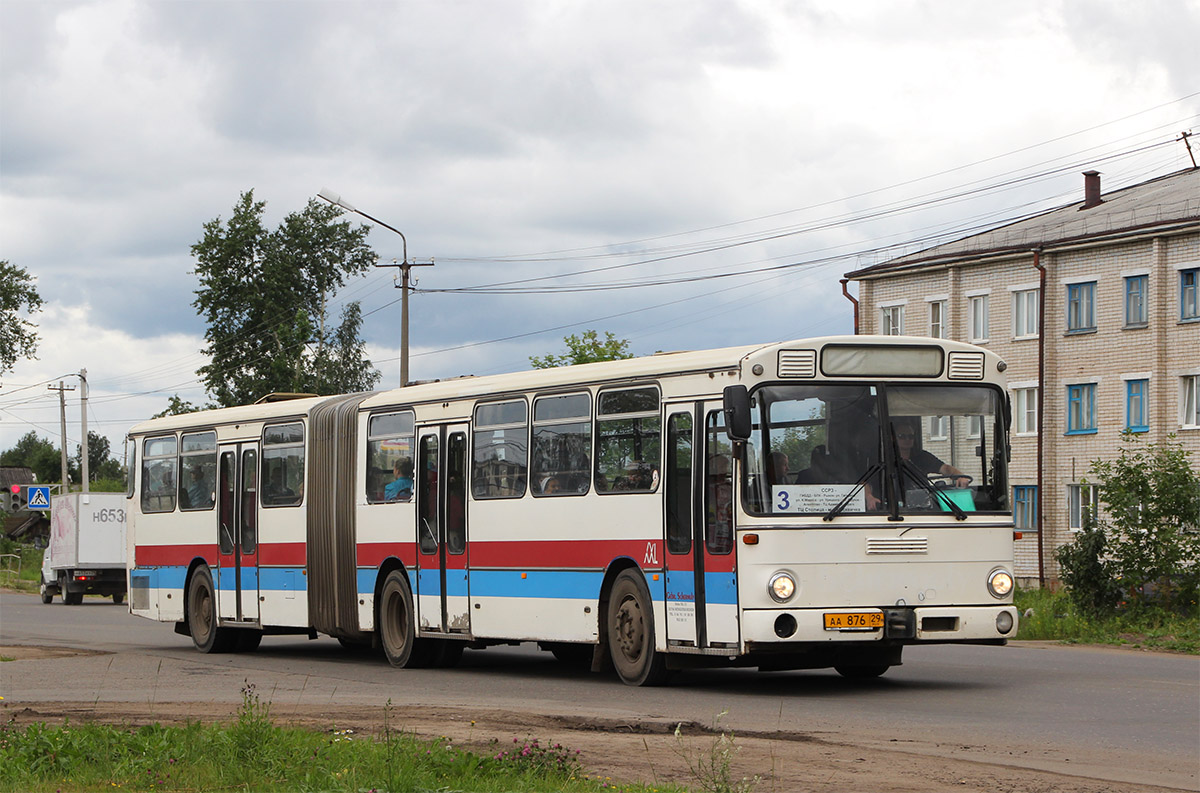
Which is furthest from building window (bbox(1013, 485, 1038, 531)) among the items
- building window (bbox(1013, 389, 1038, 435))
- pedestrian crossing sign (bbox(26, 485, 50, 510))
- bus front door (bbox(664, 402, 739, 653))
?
bus front door (bbox(664, 402, 739, 653))

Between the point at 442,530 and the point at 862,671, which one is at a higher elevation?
the point at 442,530

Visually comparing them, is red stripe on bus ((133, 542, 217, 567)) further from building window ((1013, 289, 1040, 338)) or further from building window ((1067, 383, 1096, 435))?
building window ((1013, 289, 1040, 338))

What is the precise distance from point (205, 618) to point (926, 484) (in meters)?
12.0

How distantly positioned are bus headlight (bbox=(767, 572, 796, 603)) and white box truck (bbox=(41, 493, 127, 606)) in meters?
34.7

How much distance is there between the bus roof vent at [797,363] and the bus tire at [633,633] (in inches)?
95.8

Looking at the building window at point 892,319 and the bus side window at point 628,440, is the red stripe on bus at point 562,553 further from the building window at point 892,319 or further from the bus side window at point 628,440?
the building window at point 892,319

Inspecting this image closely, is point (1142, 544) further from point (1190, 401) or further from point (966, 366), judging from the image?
point (1190, 401)

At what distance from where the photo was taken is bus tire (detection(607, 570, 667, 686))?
15594 mm

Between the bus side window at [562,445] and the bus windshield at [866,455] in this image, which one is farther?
A: the bus side window at [562,445]

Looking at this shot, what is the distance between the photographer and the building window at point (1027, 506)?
187ft

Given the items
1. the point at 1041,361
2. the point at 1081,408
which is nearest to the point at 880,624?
the point at 1081,408

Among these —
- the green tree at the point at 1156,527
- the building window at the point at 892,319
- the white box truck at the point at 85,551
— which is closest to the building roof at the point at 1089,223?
the building window at the point at 892,319

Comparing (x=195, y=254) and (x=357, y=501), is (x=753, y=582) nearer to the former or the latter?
(x=357, y=501)

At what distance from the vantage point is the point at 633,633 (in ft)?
52.2
